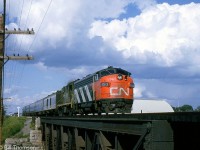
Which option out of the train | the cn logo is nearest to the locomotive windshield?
the train

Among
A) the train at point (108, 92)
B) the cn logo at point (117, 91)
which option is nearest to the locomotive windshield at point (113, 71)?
the train at point (108, 92)

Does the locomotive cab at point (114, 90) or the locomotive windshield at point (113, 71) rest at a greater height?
the locomotive windshield at point (113, 71)

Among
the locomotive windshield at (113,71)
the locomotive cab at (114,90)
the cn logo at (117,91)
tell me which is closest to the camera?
the locomotive cab at (114,90)

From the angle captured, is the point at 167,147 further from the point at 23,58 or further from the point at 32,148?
the point at 32,148

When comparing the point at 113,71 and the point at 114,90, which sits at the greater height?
the point at 113,71

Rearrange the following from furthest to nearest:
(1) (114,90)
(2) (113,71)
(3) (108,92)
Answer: (2) (113,71) < (1) (114,90) < (3) (108,92)

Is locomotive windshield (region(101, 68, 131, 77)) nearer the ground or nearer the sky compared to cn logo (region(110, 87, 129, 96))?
nearer the sky

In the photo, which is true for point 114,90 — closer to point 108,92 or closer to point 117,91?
point 117,91

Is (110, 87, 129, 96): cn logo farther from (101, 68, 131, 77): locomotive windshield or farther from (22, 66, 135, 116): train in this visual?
(101, 68, 131, 77): locomotive windshield

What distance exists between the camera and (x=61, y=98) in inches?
1550

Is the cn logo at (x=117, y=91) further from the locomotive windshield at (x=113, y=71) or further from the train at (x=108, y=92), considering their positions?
the locomotive windshield at (x=113, y=71)

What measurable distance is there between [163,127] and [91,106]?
62.3 feet

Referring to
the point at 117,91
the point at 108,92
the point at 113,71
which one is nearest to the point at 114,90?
the point at 117,91

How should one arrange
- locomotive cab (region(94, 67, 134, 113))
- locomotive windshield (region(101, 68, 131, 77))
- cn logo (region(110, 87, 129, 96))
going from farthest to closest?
locomotive windshield (region(101, 68, 131, 77)) < cn logo (region(110, 87, 129, 96)) < locomotive cab (region(94, 67, 134, 113))
